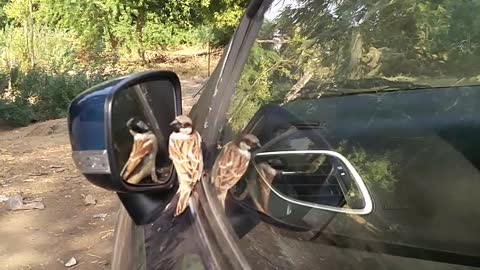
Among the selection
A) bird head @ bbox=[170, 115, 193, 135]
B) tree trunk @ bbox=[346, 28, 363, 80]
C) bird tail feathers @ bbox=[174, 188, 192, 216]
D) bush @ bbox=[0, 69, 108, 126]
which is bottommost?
bush @ bbox=[0, 69, 108, 126]

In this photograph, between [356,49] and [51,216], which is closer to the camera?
[356,49]

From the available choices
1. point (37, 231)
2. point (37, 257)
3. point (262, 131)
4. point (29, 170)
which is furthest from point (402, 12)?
point (29, 170)

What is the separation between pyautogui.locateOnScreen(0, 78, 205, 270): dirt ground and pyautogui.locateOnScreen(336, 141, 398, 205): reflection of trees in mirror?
3224 mm

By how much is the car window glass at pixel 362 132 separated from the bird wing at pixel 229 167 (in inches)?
0.8

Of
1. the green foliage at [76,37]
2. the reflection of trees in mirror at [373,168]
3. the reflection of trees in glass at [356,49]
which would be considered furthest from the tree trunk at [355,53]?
the green foliage at [76,37]

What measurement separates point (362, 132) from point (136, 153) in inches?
19.9

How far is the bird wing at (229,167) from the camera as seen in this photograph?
4.37 ft

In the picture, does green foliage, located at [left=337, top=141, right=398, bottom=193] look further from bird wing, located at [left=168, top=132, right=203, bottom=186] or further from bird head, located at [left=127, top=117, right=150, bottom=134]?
bird head, located at [left=127, top=117, right=150, bottom=134]

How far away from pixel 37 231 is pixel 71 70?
275 inches

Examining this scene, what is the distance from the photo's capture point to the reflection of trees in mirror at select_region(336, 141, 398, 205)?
1.29 metres

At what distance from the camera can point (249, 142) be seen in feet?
4.50

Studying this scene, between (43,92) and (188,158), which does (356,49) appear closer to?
(188,158)

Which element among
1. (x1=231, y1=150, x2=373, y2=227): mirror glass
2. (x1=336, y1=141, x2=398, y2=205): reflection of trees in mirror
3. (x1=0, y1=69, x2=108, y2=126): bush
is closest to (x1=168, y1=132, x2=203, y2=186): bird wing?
(x1=231, y1=150, x2=373, y2=227): mirror glass

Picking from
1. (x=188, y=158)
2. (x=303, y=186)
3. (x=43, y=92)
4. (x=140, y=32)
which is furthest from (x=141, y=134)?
(x=140, y=32)
